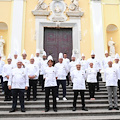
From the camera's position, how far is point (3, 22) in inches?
419

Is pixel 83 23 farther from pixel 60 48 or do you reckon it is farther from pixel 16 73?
pixel 16 73

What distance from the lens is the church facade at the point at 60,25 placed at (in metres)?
10.6

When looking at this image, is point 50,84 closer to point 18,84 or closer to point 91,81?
point 18,84

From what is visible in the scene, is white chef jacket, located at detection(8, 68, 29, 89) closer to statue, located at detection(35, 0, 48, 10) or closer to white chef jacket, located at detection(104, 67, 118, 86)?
white chef jacket, located at detection(104, 67, 118, 86)

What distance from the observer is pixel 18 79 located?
5230mm

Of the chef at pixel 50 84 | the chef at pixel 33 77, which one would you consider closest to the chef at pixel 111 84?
the chef at pixel 50 84

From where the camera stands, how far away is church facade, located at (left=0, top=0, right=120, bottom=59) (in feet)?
34.6

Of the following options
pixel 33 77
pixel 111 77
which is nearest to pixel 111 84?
A: pixel 111 77

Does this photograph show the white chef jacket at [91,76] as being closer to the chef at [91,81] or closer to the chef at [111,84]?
the chef at [91,81]

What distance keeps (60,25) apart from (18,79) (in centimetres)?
645

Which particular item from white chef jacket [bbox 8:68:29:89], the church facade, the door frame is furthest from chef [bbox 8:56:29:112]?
the door frame

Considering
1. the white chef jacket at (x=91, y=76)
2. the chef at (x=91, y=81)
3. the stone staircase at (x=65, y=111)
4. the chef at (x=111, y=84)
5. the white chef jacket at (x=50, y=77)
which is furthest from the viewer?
the white chef jacket at (x=91, y=76)

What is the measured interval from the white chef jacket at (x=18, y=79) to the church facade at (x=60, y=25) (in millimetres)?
5164

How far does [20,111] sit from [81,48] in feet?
21.4
